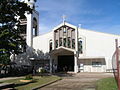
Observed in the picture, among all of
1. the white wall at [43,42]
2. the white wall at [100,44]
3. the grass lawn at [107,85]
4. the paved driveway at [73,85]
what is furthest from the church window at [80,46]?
the grass lawn at [107,85]

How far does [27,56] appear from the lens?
38.1m

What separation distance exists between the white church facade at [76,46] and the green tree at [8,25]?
7.84m

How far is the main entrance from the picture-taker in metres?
37.8

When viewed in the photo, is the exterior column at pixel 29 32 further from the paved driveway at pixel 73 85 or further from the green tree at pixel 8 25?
the paved driveway at pixel 73 85

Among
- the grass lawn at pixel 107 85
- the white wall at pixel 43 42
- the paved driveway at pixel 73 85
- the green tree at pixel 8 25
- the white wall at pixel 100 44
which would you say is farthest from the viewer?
the white wall at pixel 43 42

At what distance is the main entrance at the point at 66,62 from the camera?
37812 mm

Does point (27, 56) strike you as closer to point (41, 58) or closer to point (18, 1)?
point (41, 58)

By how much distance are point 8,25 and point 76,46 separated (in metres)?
12.0

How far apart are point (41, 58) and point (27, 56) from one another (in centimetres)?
302

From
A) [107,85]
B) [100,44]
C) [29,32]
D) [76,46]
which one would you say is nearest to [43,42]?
[29,32]

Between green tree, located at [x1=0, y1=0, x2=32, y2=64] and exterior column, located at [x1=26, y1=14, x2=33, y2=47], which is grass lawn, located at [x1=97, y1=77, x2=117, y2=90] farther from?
exterior column, located at [x1=26, y1=14, x2=33, y2=47]

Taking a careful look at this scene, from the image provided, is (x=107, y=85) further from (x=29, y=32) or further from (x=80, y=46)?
(x=29, y=32)

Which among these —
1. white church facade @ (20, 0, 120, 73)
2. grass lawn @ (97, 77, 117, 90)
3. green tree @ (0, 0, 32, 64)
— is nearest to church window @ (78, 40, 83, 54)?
white church facade @ (20, 0, 120, 73)

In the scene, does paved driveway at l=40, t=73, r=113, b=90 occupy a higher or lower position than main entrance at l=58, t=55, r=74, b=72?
lower
